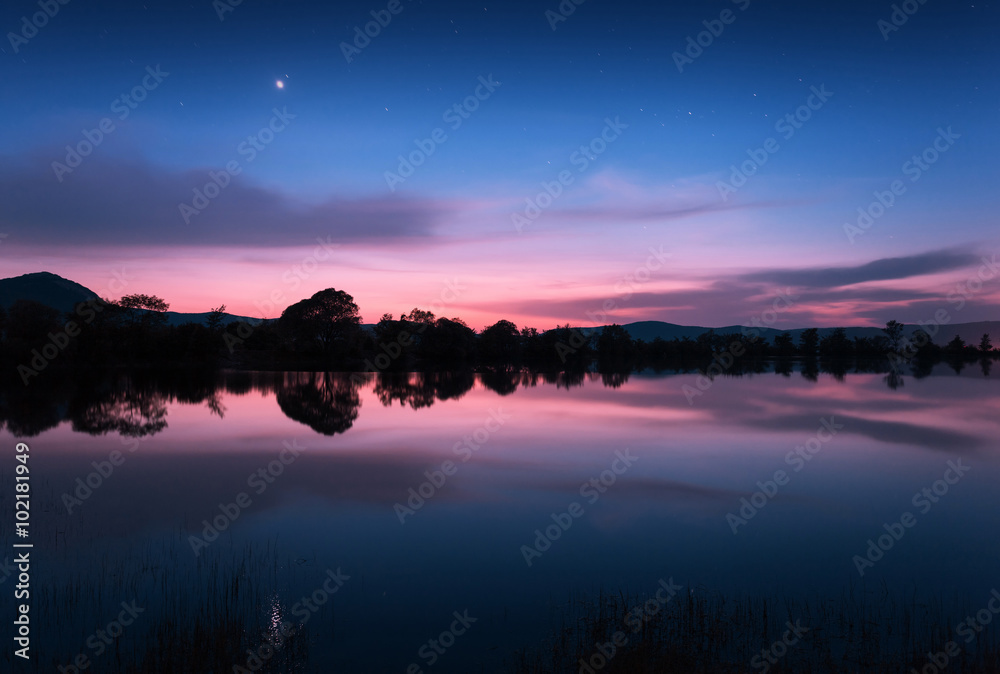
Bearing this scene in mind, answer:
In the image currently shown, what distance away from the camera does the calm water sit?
25.7ft

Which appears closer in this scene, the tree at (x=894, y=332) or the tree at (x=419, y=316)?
the tree at (x=419, y=316)

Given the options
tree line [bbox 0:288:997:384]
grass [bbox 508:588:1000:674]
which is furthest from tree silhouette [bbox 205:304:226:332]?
grass [bbox 508:588:1000:674]

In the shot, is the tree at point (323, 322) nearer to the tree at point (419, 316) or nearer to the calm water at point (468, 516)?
the tree at point (419, 316)

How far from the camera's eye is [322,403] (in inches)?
1298

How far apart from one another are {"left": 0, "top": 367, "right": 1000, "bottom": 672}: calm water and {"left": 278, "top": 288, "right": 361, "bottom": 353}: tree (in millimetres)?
53475

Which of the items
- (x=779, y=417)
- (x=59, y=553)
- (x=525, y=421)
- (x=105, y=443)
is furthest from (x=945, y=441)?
(x=105, y=443)

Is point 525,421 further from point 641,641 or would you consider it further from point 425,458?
point 641,641

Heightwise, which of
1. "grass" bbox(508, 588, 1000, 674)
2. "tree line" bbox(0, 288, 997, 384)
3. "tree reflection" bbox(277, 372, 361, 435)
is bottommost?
"grass" bbox(508, 588, 1000, 674)

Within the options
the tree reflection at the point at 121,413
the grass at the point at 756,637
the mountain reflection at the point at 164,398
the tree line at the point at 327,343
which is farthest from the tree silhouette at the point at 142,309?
the grass at the point at 756,637

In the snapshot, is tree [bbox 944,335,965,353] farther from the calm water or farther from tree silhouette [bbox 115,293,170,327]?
tree silhouette [bbox 115,293,170,327]

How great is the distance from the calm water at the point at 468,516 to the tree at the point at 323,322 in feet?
175

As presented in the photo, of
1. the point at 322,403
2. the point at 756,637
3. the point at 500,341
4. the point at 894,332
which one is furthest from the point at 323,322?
the point at 894,332

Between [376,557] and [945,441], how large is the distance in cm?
2442

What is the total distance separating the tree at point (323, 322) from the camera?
81.1m
